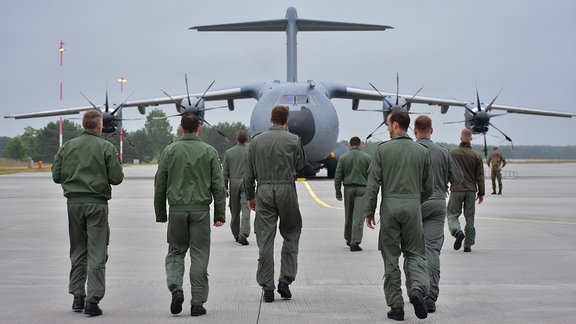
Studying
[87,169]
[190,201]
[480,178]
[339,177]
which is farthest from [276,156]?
[480,178]

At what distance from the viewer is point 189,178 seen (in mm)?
6746

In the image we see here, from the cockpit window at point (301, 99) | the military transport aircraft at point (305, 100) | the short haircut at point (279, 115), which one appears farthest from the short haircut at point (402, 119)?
the cockpit window at point (301, 99)

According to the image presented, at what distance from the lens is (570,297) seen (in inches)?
282

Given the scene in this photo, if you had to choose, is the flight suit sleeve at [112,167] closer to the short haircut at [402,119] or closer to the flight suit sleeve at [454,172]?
the short haircut at [402,119]

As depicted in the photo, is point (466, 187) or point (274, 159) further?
point (466, 187)

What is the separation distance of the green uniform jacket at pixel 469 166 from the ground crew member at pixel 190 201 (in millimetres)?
4338

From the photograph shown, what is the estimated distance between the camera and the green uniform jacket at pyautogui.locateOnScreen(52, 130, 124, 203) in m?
6.68

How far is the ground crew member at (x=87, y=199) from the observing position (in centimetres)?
665

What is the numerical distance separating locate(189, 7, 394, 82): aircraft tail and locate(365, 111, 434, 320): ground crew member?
27624mm

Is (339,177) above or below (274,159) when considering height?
below

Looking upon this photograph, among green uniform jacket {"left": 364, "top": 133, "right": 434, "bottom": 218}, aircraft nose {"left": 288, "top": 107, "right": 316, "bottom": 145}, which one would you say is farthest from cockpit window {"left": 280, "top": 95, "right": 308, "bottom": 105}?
green uniform jacket {"left": 364, "top": 133, "right": 434, "bottom": 218}

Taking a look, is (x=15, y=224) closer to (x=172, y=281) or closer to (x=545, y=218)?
(x=172, y=281)

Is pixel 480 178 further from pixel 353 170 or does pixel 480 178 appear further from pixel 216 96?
pixel 216 96

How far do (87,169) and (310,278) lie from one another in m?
2.79
